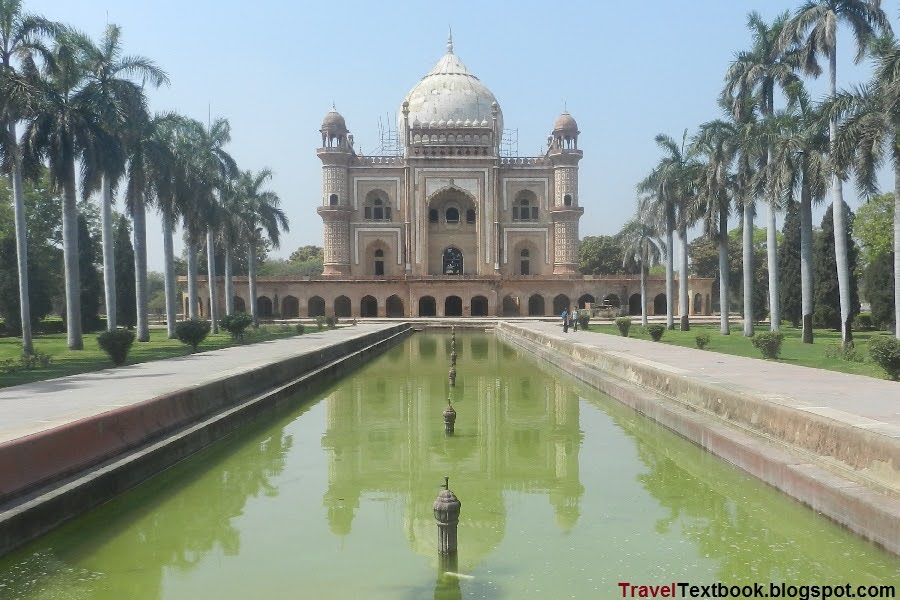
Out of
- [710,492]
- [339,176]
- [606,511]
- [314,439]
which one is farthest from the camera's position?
[339,176]

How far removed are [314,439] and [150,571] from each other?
190 inches

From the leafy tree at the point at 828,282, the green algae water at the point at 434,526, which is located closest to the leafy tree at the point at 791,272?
the leafy tree at the point at 828,282

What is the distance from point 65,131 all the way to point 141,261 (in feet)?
19.7

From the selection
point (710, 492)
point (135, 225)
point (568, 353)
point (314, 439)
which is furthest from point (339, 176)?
point (710, 492)

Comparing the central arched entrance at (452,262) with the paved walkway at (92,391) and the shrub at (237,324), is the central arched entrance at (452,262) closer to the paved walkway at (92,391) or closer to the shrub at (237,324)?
the shrub at (237,324)

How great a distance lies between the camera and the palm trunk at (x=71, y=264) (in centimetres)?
2112

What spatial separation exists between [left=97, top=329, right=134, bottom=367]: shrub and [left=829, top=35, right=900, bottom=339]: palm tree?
15780 mm

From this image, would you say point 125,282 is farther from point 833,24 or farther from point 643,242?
point 833,24

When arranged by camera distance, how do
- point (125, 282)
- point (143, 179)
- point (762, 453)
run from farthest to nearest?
point (125, 282) < point (143, 179) < point (762, 453)

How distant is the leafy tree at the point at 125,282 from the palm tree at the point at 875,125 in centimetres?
3174

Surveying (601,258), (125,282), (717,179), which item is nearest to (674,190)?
(717,179)

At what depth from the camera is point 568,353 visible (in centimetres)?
1936

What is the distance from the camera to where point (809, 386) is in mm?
10312

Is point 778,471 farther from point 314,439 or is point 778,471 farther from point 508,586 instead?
point 314,439
